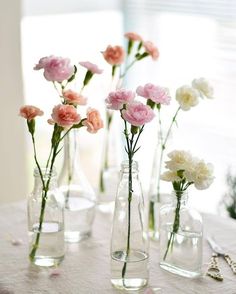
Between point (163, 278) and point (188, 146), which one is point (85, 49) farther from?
point (163, 278)

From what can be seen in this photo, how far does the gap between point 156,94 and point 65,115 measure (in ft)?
0.69

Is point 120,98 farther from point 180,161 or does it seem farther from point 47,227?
point 47,227

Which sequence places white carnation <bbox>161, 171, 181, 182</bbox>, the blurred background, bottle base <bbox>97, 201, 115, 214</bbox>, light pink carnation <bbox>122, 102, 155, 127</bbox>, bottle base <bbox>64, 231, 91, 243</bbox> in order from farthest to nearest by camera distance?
the blurred background → bottle base <bbox>97, 201, 115, 214</bbox> → bottle base <bbox>64, 231, 91, 243</bbox> → white carnation <bbox>161, 171, 181, 182</bbox> → light pink carnation <bbox>122, 102, 155, 127</bbox>

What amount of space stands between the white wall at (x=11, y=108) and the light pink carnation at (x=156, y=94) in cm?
139

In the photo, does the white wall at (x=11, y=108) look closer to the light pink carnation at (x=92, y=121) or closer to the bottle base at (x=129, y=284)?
the light pink carnation at (x=92, y=121)

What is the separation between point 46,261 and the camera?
1.62 metres

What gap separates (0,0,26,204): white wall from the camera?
109 inches

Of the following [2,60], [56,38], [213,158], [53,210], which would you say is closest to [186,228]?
[53,210]

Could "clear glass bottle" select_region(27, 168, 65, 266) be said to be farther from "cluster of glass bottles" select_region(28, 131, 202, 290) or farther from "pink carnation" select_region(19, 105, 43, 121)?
"pink carnation" select_region(19, 105, 43, 121)

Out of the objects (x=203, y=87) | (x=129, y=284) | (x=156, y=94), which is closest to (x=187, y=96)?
(x=203, y=87)

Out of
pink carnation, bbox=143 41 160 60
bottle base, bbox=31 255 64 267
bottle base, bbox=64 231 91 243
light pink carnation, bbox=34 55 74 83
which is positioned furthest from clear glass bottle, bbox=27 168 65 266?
pink carnation, bbox=143 41 160 60

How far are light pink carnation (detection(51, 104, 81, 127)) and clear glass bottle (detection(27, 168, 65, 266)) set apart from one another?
17 centimetres

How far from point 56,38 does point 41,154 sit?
2.59 feet

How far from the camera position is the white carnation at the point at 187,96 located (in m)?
1.65
